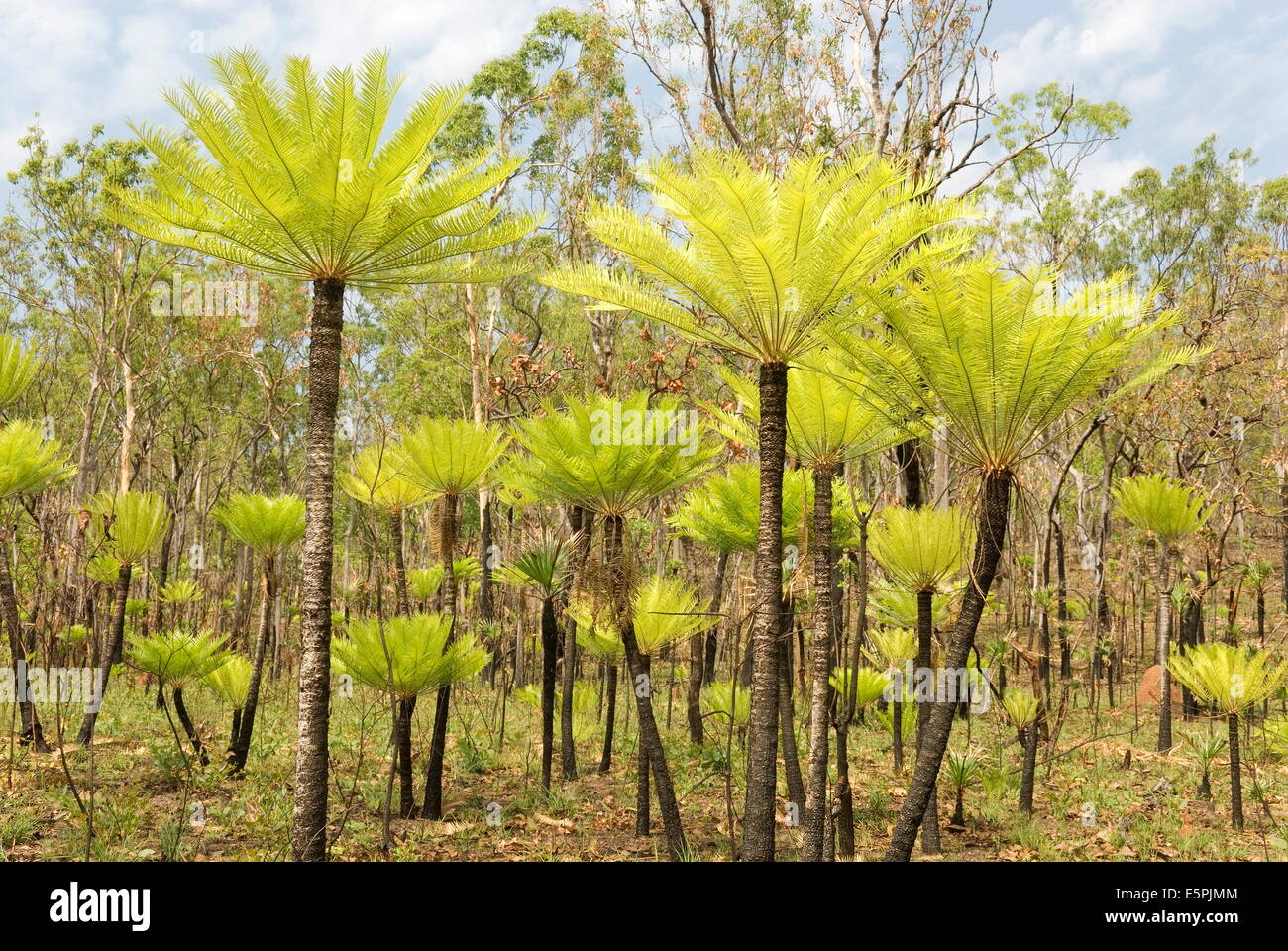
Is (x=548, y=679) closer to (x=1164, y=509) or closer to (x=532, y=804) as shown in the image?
(x=532, y=804)

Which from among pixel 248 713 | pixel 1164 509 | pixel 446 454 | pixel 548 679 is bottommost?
pixel 248 713

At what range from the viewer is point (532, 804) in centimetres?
877

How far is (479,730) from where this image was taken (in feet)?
43.4

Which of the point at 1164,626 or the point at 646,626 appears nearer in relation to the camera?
the point at 646,626

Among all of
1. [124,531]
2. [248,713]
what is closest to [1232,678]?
[248,713]

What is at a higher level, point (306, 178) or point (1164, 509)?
point (306, 178)

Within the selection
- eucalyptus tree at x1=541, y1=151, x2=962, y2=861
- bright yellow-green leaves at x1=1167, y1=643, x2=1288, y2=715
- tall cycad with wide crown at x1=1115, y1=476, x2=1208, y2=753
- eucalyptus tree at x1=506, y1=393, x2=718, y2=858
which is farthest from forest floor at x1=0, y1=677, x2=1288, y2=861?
tall cycad with wide crown at x1=1115, y1=476, x2=1208, y2=753

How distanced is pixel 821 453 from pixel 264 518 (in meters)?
6.08

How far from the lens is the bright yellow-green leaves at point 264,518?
351 inches

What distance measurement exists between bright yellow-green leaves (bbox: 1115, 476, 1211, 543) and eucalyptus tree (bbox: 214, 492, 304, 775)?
1082 cm
